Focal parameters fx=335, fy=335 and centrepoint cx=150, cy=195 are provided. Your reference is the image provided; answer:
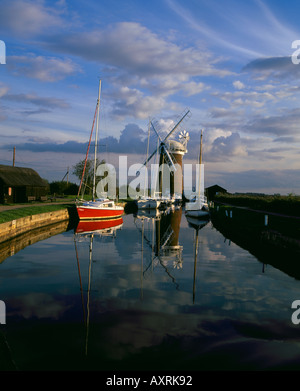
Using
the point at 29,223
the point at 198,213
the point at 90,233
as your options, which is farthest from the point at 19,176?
the point at 198,213

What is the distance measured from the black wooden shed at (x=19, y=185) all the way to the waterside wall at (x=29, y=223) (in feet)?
31.8

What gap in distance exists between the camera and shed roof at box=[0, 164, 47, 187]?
1934 inches

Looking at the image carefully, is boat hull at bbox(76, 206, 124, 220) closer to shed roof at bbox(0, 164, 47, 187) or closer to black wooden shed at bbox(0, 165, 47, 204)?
black wooden shed at bbox(0, 165, 47, 204)

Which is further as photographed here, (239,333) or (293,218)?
(293,218)

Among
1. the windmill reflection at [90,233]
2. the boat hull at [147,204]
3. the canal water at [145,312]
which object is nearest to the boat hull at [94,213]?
the windmill reflection at [90,233]

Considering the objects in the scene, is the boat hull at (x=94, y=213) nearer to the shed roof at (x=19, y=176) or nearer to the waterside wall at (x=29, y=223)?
the waterside wall at (x=29, y=223)

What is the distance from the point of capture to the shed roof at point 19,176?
49.1m

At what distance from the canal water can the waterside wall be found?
3.76 m

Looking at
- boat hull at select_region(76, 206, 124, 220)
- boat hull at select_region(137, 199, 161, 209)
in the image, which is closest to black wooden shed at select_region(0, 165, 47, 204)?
boat hull at select_region(76, 206, 124, 220)

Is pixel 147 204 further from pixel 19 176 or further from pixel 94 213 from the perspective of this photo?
pixel 94 213

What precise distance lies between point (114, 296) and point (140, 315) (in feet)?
7.71
